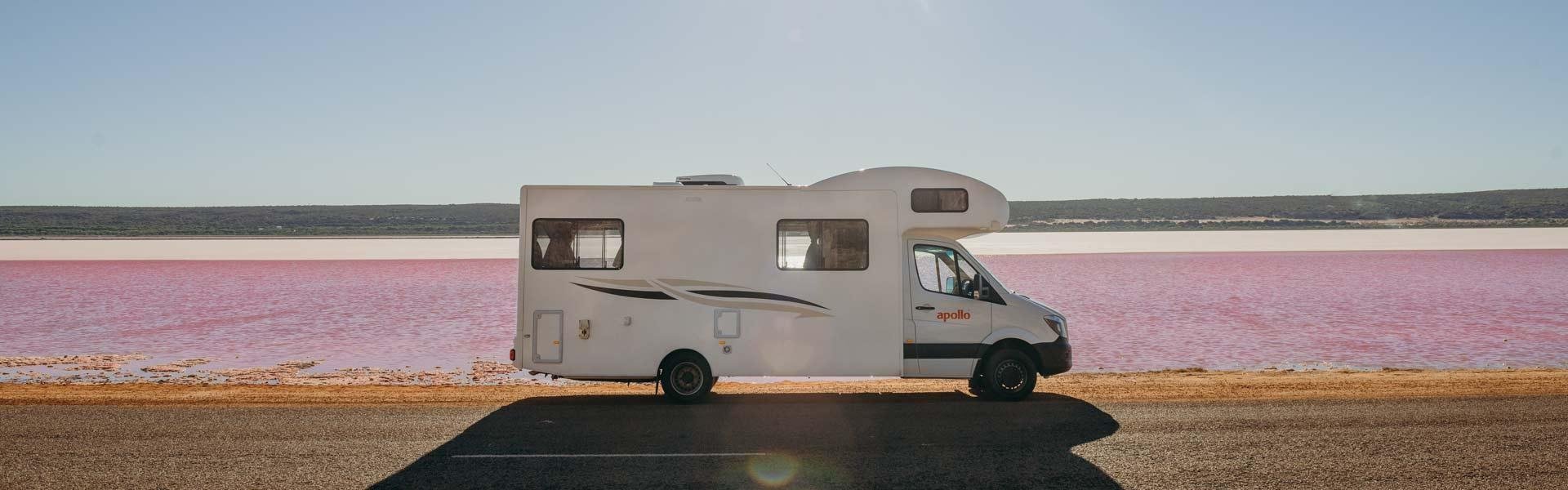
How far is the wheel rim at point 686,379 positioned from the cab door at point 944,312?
7.69 feet

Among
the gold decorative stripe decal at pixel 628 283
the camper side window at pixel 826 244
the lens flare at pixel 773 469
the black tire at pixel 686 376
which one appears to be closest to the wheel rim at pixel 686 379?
the black tire at pixel 686 376

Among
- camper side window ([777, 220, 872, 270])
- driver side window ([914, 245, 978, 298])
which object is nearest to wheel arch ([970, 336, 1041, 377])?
driver side window ([914, 245, 978, 298])

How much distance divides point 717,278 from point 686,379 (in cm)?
121

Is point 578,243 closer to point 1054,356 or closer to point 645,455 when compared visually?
point 645,455

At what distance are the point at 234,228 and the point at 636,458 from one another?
138 m

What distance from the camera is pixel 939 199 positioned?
1182 centimetres

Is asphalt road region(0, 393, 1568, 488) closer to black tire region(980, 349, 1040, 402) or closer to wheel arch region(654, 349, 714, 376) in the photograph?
black tire region(980, 349, 1040, 402)

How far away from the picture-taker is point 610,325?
1162 centimetres

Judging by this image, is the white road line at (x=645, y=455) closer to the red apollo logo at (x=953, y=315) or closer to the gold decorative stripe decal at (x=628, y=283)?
the gold decorative stripe decal at (x=628, y=283)

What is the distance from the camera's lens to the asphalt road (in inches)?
321

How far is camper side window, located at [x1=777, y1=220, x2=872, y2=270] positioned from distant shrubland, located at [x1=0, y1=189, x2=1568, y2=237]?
102716 mm

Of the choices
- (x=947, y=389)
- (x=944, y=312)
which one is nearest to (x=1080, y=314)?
(x=947, y=389)

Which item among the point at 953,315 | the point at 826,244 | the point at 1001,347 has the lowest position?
the point at 1001,347

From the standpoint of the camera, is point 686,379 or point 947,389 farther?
point 947,389
